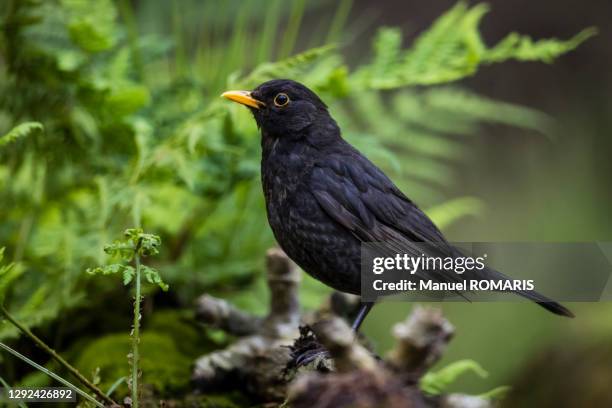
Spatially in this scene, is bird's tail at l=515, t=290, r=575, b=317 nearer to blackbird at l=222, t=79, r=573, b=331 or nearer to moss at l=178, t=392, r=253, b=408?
blackbird at l=222, t=79, r=573, b=331

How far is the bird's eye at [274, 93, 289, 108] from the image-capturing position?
8.42 feet

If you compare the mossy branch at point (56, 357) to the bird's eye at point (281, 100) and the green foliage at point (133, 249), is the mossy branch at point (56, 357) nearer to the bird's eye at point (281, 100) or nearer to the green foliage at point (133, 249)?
the green foliage at point (133, 249)

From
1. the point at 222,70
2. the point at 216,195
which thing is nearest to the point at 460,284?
the point at 216,195

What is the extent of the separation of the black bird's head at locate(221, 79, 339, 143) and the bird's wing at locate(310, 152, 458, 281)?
0.50 feet

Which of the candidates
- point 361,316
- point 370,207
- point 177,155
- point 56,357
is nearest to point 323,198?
point 370,207

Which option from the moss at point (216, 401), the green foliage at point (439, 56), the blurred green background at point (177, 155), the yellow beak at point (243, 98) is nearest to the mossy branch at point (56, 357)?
the blurred green background at point (177, 155)

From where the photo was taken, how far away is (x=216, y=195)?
3.36m

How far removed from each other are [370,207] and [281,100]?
48cm

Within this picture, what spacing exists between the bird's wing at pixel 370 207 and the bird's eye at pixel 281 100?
0.83 feet

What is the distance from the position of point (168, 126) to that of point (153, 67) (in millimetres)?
1496

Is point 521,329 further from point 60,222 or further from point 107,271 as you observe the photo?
point 107,271

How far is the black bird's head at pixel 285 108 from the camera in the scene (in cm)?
255

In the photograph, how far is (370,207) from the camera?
95.9 inches

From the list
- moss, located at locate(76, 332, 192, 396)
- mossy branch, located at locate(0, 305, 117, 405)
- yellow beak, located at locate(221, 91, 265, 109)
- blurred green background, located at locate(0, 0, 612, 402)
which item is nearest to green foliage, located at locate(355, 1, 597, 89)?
blurred green background, located at locate(0, 0, 612, 402)
